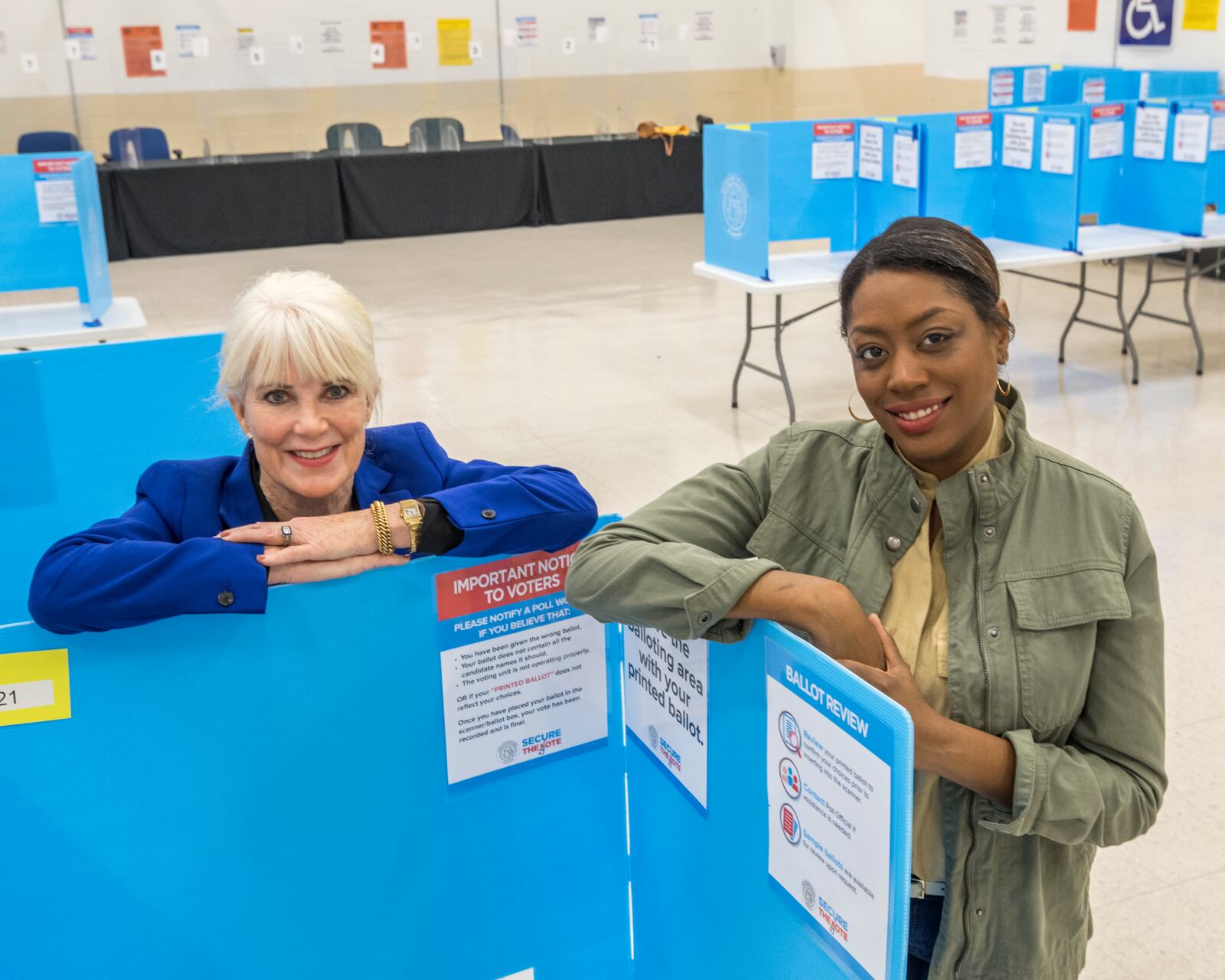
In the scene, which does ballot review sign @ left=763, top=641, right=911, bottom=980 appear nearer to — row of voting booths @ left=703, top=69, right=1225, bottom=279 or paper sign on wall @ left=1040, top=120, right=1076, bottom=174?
row of voting booths @ left=703, top=69, right=1225, bottom=279

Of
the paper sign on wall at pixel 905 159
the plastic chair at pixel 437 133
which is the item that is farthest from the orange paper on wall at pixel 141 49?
the paper sign on wall at pixel 905 159

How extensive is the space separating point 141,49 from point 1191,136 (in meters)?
9.22

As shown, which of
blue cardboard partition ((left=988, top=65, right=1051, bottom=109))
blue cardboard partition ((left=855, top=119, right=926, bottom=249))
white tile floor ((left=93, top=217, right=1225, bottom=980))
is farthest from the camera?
blue cardboard partition ((left=988, top=65, right=1051, bottom=109))

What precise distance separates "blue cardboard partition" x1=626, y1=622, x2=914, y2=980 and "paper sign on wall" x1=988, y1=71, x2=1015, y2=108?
29.9 feet

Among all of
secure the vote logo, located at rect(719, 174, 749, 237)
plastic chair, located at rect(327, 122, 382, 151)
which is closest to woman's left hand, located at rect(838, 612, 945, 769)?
secure the vote logo, located at rect(719, 174, 749, 237)

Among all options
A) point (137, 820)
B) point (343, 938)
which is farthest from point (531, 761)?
point (137, 820)

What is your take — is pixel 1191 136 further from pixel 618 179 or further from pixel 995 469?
pixel 618 179

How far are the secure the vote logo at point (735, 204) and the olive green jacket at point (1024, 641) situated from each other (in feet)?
14.7

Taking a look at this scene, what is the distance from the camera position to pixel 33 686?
139cm

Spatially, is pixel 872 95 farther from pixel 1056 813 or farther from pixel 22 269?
pixel 1056 813

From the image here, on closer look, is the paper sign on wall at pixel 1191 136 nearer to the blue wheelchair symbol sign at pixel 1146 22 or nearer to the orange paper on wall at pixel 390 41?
the blue wheelchair symbol sign at pixel 1146 22

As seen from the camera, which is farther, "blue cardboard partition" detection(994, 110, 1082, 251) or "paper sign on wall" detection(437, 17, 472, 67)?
"paper sign on wall" detection(437, 17, 472, 67)

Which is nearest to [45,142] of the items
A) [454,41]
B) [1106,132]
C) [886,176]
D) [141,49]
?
[141,49]

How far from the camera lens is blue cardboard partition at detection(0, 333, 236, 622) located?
307cm
